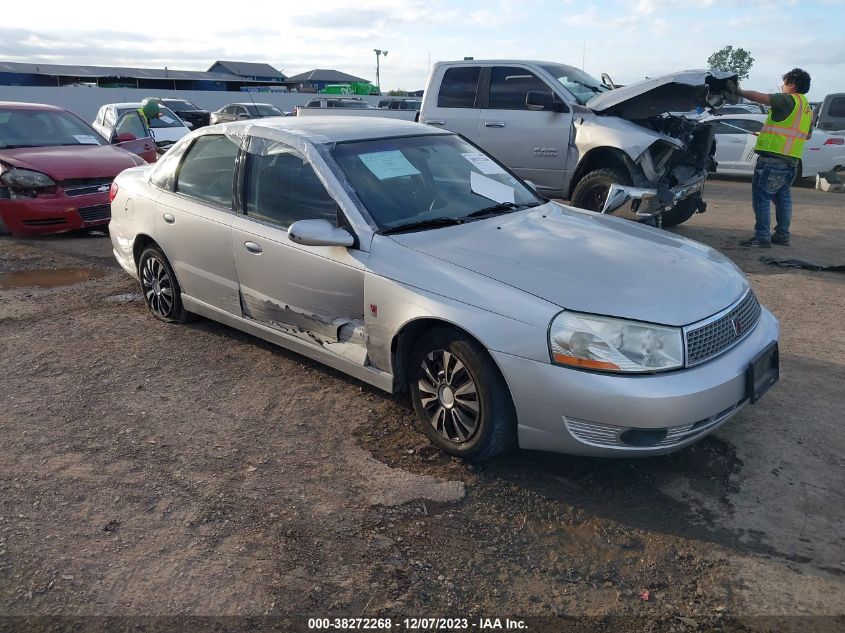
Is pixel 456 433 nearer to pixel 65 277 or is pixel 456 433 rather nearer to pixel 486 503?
pixel 486 503

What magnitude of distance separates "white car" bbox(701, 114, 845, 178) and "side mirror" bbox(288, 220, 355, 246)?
11898mm

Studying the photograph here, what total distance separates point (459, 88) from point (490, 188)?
5.19 m

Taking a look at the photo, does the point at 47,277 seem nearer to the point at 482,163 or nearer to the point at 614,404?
the point at 482,163

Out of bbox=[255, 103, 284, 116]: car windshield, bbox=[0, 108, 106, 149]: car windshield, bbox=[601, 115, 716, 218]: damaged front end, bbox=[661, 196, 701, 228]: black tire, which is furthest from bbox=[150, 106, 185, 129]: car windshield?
bbox=[601, 115, 716, 218]: damaged front end

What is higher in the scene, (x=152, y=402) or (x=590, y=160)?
(x=590, y=160)

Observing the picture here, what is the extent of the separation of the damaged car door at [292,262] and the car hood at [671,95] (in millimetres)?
4753

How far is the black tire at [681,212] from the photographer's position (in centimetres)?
895

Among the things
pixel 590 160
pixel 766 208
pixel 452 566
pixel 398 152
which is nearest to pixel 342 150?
pixel 398 152

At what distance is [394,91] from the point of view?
74750 millimetres

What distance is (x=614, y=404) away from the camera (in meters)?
2.98

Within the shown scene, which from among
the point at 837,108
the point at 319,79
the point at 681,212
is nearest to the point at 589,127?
the point at 681,212

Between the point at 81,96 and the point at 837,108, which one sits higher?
the point at 837,108

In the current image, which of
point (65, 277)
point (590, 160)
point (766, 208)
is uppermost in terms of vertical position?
point (590, 160)

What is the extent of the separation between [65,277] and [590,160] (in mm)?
5870
